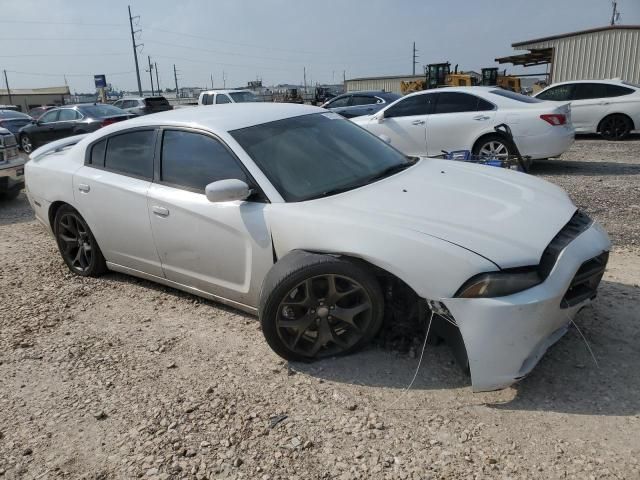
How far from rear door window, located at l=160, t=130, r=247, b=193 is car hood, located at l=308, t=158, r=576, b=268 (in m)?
0.76

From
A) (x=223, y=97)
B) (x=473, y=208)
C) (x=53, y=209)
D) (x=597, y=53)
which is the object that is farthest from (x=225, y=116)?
(x=597, y=53)

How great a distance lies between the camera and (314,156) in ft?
11.7

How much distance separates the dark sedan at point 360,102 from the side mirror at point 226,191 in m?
10.3

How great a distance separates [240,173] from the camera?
3.38 m

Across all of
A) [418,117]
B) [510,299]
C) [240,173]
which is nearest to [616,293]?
[510,299]

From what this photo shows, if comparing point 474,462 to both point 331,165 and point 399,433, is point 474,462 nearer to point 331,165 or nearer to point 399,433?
point 399,433

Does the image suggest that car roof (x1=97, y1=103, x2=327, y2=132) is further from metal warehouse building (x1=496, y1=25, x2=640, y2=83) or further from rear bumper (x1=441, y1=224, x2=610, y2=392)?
metal warehouse building (x1=496, y1=25, x2=640, y2=83)

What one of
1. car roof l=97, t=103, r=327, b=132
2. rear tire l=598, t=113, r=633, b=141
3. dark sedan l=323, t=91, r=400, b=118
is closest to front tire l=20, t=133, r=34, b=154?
dark sedan l=323, t=91, r=400, b=118

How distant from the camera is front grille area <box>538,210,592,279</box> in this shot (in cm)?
258

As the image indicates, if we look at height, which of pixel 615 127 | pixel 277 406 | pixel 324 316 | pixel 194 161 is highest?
pixel 194 161

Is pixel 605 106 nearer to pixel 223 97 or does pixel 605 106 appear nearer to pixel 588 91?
pixel 588 91

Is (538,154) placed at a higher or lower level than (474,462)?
higher

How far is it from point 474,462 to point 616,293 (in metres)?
2.22

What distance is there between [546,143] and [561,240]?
19.5 ft
